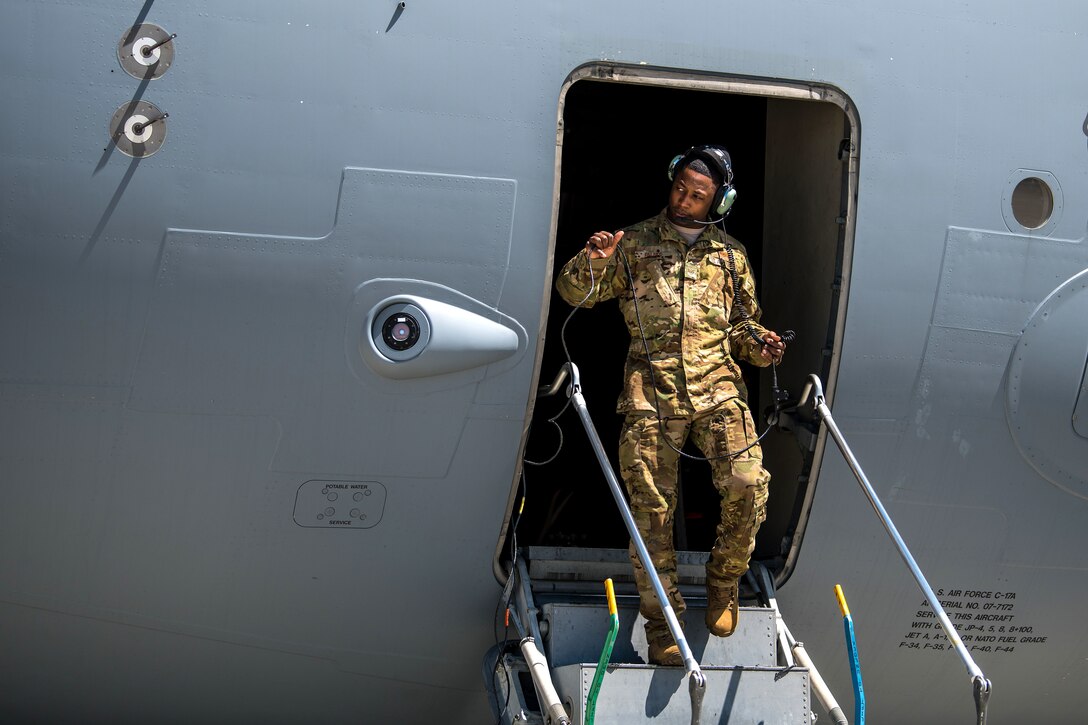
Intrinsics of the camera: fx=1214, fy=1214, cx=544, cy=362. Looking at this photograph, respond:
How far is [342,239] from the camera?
514 cm

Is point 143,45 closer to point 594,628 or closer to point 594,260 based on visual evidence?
point 594,260

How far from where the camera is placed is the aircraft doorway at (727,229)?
6.07 m

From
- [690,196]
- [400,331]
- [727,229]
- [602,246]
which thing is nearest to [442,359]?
[400,331]

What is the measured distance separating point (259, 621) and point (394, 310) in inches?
60.4

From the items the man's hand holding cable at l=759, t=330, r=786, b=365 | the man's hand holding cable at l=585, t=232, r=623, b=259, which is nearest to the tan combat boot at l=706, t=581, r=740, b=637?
the man's hand holding cable at l=759, t=330, r=786, b=365

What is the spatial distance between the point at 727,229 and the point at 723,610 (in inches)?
107

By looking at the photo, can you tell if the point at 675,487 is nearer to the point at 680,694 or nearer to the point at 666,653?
the point at 666,653

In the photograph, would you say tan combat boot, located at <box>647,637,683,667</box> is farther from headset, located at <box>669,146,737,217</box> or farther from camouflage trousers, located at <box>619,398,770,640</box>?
headset, located at <box>669,146,737,217</box>

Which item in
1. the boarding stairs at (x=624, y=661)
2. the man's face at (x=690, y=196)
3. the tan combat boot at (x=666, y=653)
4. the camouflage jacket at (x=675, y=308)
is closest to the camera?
the boarding stairs at (x=624, y=661)

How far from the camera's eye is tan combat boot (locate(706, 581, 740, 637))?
5426 millimetres

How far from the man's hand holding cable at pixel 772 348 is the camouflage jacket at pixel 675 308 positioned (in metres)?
0.04

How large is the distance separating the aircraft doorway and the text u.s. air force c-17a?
0.22ft

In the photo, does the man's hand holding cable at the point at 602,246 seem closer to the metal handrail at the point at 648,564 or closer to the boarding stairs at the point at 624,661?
the metal handrail at the point at 648,564

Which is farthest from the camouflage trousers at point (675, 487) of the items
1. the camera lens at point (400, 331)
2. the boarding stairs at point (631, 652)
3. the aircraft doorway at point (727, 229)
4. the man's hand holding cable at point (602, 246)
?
the camera lens at point (400, 331)
